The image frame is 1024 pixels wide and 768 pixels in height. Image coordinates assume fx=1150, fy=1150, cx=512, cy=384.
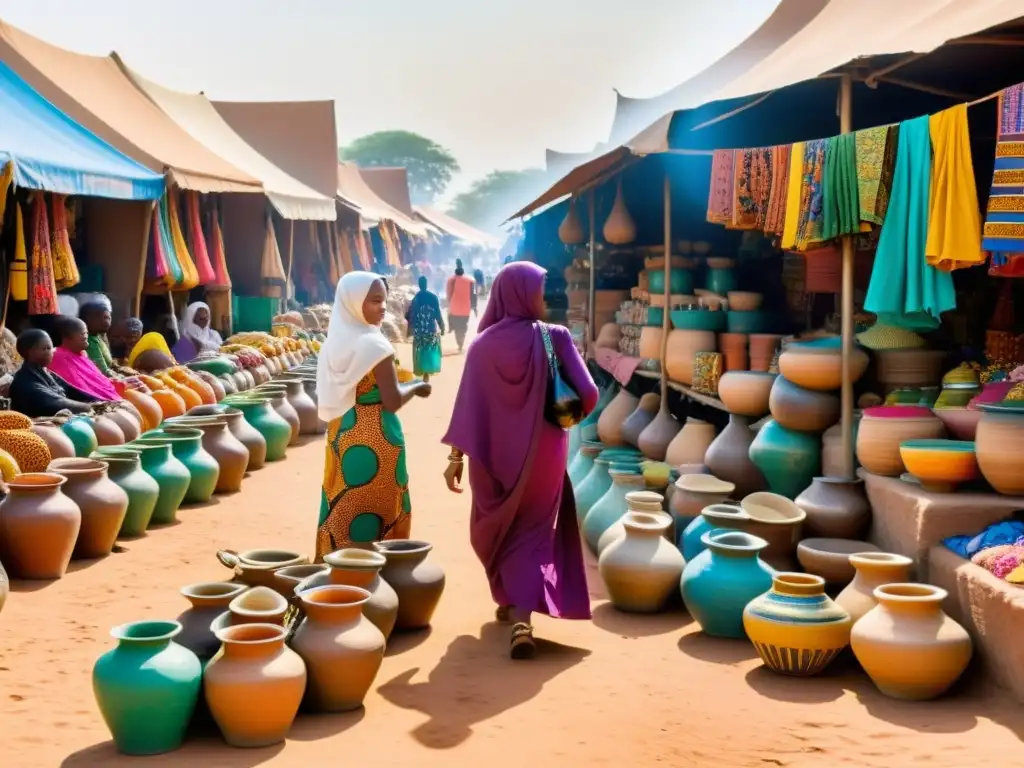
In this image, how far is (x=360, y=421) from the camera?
5316 millimetres

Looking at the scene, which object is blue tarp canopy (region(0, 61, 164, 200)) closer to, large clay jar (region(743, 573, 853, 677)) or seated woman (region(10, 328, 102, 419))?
seated woman (region(10, 328, 102, 419))

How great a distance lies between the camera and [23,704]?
4160 mm

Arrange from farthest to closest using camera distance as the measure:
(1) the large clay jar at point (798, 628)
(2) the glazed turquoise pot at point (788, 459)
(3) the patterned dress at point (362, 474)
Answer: (2) the glazed turquoise pot at point (788, 459)
(3) the patterned dress at point (362, 474)
(1) the large clay jar at point (798, 628)

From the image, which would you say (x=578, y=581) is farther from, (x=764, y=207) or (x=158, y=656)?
(x=764, y=207)

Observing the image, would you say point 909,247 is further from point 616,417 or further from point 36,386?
point 36,386

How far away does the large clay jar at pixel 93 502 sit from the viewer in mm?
6129

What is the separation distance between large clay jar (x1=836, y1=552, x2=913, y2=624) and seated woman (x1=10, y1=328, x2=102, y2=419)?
521 cm

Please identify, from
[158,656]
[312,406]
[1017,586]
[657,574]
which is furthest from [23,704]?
[312,406]

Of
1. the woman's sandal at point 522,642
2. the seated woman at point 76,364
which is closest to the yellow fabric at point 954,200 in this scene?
the woman's sandal at point 522,642

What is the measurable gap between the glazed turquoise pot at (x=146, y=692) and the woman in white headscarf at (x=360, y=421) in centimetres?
161

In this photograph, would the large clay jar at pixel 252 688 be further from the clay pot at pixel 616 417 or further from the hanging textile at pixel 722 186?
the clay pot at pixel 616 417

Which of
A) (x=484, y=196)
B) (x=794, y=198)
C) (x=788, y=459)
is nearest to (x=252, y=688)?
(x=788, y=459)

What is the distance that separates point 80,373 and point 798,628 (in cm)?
593

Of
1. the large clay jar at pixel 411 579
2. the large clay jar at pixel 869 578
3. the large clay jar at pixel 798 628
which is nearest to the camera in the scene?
the large clay jar at pixel 798 628
